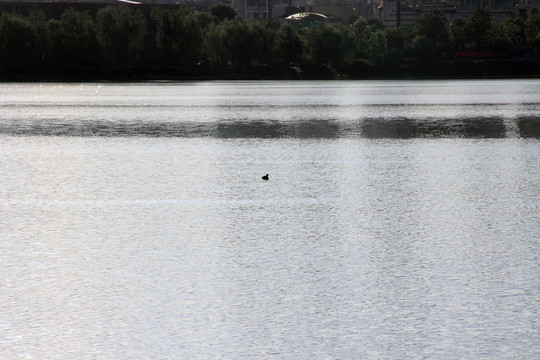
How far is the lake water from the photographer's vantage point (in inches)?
291

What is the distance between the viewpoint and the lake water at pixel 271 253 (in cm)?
738

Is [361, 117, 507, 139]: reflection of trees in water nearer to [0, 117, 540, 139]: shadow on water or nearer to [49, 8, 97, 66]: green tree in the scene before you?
[0, 117, 540, 139]: shadow on water

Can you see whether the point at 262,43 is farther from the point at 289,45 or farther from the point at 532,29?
the point at 532,29

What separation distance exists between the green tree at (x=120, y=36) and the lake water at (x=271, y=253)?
107 metres

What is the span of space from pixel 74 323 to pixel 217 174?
461 inches

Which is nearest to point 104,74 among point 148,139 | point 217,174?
point 148,139

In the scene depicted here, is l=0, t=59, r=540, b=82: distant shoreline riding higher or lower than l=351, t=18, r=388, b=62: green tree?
lower

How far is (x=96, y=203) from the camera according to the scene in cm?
1534

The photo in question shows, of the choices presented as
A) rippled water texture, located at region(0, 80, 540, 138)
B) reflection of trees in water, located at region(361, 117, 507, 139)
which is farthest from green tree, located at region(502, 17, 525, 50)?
reflection of trees in water, located at region(361, 117, 507, 139)

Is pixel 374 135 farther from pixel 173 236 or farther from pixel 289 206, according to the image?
pixel 173 236

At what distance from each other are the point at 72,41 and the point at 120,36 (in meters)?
6.95

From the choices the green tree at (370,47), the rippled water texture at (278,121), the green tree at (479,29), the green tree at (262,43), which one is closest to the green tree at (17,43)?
the green tree at (262,43)

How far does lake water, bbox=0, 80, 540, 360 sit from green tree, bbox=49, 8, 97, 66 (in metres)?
108

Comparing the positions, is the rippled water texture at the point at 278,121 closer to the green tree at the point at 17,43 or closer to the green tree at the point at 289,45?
the green tree at the point at 17,43
